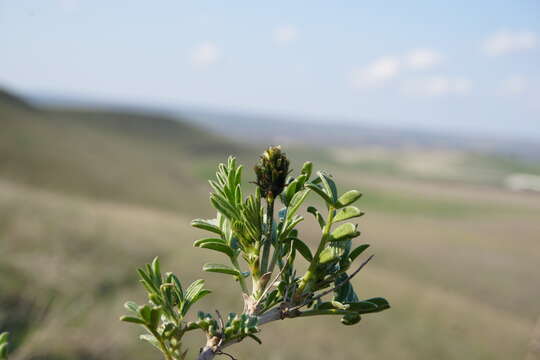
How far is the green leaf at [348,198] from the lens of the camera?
736 mm

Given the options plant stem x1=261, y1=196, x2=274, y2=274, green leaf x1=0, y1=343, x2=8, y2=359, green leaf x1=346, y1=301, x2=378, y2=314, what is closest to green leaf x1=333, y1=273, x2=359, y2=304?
green leaf x1=346, y1=301, x2=378, y2=314

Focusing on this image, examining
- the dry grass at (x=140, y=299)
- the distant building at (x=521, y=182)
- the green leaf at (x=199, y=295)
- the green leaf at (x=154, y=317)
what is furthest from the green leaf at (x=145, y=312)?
the distant building at (x=521, y=182)

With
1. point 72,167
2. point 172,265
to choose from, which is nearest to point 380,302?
point 172,265

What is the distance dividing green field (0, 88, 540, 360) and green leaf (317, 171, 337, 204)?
0.70 metres

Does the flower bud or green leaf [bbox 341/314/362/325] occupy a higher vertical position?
the flower bud

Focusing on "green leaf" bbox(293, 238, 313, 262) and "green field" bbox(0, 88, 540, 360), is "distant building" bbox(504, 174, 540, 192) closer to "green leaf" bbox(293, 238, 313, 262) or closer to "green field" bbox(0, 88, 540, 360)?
"green field" bbox(0, 88, 540, 360)

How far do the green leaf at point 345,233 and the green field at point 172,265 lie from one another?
68 centimetres

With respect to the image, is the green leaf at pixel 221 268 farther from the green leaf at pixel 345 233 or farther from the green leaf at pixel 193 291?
the green leaf at pixel 345 233

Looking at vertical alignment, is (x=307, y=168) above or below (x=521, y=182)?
above

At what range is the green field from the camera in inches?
308

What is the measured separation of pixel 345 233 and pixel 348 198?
0.19 feet

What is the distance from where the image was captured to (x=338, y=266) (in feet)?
2.64

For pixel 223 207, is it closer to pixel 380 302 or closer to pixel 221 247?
pixel 221 247

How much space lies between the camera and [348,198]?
75 centimetres
